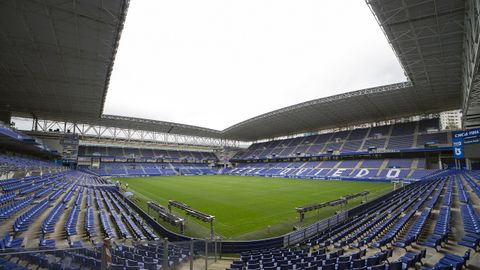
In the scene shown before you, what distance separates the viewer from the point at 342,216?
1609cm

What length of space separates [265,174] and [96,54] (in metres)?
43.9

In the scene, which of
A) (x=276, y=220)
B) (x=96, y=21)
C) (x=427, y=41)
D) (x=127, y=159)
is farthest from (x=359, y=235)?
(x=127, y=159)

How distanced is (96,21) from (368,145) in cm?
5190

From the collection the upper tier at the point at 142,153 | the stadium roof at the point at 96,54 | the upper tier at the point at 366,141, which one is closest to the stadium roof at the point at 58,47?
the stadium roof at the point at 96,54

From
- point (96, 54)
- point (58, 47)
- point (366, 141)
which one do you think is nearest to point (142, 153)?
point (96, 54)

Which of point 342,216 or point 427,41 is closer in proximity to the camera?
point 342,216

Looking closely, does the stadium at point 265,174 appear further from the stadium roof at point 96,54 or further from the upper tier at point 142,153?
the upper tier at point 142,153

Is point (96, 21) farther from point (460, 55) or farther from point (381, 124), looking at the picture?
point (381, 124)

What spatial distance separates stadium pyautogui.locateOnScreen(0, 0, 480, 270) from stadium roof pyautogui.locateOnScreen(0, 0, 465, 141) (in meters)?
0.14

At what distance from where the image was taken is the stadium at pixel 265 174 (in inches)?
332

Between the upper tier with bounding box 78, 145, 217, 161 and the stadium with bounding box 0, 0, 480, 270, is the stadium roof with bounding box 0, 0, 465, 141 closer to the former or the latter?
the stadium with bounding box 0, 0, 480, 270

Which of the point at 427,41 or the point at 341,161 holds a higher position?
the point at 427,41

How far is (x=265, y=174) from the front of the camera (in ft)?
187

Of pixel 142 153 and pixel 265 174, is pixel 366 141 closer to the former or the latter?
pixel 265 174
